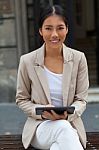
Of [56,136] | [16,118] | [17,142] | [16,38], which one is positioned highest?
[56,136]

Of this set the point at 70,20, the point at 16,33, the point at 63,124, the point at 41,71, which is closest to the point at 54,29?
the point at 41,71

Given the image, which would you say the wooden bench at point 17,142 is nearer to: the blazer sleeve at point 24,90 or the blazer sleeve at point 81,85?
the blazer sleeve at point 24,90

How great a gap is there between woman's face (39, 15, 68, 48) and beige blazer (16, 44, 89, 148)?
206mm

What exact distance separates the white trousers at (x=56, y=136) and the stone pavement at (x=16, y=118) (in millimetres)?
2069

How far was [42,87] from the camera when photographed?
388 centimetres

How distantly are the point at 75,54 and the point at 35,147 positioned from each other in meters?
0.82

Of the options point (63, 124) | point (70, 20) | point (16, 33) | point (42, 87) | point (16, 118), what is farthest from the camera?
point (16, 33)

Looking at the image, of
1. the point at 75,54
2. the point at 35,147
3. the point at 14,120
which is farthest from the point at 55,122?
the point at 14,120

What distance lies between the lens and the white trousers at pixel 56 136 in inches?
140

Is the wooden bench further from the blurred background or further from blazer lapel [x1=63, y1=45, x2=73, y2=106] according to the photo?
the blurred background

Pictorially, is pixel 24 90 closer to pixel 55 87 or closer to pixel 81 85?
pixel 55 87

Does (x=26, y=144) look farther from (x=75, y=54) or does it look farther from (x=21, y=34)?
(x=21, y=34)

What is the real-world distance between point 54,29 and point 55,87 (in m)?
0.47

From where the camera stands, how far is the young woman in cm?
377
